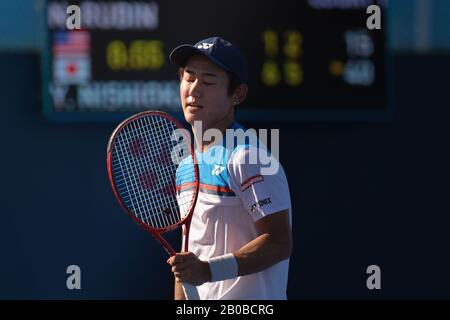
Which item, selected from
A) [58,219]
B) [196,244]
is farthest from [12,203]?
[196,244]

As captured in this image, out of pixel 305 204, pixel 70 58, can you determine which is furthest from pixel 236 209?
pixel 305 204

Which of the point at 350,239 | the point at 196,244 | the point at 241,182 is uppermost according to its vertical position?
the point at 241,182

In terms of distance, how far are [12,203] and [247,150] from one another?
2.87 m

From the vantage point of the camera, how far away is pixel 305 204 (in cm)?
551

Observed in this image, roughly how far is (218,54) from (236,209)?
49 centimetres

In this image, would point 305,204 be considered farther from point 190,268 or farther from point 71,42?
point 190,268

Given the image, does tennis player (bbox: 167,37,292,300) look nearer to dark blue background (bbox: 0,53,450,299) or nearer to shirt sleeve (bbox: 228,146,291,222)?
shirt sleeve (bbox: 228,146,291,222)

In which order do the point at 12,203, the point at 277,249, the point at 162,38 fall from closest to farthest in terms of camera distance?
the point at 277,249, the point at 162,38, the point at 12,203

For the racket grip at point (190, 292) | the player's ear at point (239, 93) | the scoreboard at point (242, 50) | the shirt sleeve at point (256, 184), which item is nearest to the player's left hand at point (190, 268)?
the racket grip at point (190, 292)

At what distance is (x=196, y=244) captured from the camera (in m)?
3.02

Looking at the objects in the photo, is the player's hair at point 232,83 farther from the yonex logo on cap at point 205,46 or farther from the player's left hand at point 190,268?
the player's left hand at point 190,268

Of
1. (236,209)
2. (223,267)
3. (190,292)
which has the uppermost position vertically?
(236,209)

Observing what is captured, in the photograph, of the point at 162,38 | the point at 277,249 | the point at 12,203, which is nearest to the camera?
the point at 277,249

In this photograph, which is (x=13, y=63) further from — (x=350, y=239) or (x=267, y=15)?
(x=350, y=239)
